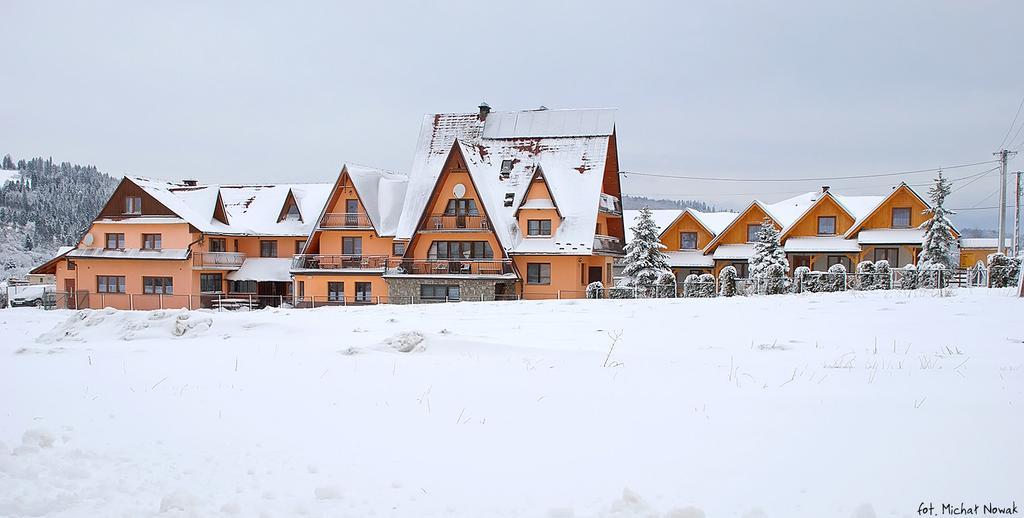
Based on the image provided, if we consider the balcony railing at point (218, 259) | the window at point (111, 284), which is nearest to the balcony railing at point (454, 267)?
the balcony railing at point (218, 259)

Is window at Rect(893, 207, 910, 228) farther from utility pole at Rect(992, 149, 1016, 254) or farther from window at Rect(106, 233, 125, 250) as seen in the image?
window at Rect(106, 233, 125, 250)

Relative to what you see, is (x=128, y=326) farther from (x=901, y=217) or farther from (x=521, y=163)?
(x=901, y=217)

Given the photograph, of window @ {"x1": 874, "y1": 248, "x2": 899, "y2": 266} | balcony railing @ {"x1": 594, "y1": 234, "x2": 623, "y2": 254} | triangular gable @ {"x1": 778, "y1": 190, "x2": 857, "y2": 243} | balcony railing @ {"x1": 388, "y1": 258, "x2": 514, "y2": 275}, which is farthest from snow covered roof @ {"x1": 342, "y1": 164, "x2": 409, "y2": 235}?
window @ {"x1": 874, "y1": 248, "x2": 899, "y2": 266}

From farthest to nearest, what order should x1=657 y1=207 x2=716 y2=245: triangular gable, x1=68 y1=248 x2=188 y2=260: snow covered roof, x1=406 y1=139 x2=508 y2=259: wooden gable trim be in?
x1=657 y1=207 x2=716 y2=245: triangular gable → x1=68 y1=248 x2=188 y2=260: snow covered roof → x1=406 y1=139 x2=508 y2=259: wooden gable trim

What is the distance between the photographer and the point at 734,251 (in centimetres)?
4403

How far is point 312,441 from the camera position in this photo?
6.02 m

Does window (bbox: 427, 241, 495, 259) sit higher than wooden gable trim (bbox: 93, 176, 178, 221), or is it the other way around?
wooden gable trim (bbox: 93, 176, 178, 221)

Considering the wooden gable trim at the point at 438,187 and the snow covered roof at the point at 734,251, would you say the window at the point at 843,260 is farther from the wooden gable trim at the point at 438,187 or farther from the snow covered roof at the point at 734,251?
the wooden gable trim at the point at 438,187

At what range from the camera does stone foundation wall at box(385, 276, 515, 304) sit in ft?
121

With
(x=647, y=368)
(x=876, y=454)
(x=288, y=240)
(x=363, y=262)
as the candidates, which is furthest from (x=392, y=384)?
(x=288, y=240)

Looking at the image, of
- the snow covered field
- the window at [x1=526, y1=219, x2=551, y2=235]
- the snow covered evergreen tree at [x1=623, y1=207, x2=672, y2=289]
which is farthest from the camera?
the window at [x1=526, y1=219, x2=551, y2=235]

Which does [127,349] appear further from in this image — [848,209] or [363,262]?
[848,209]

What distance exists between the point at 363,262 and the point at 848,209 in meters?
30.2

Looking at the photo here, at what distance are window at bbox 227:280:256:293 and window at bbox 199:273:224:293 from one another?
54 cm
